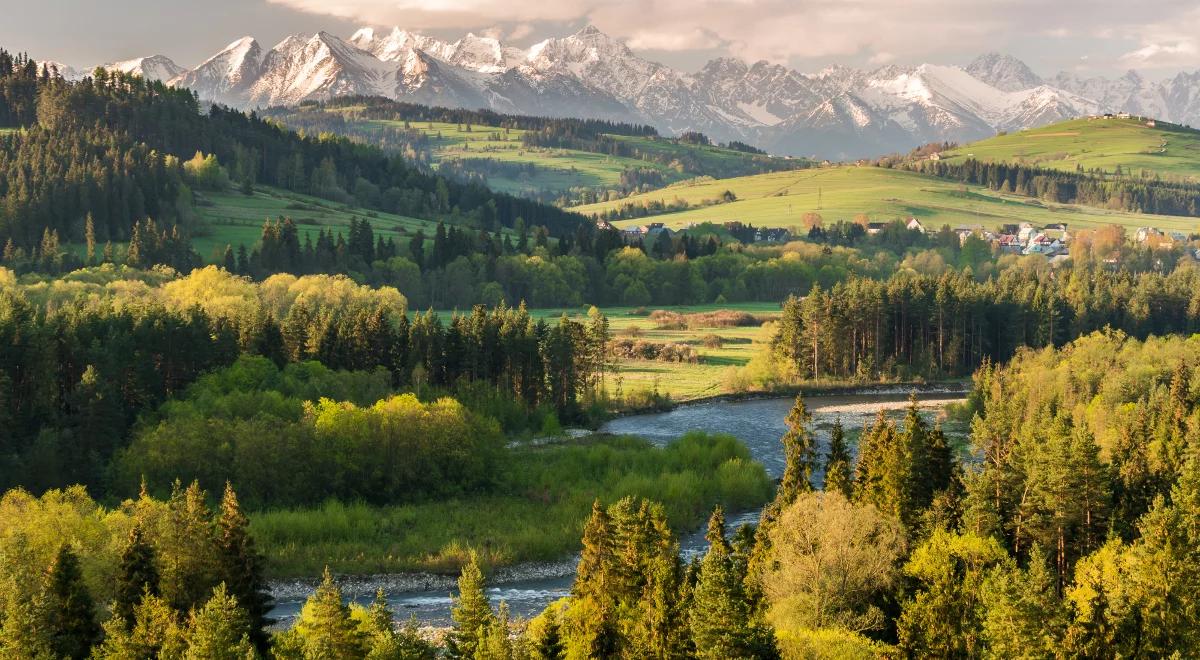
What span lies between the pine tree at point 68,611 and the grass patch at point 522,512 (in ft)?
70.9

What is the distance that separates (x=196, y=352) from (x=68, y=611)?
55.8 meters

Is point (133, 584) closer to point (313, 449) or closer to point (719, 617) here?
point (719, 617)

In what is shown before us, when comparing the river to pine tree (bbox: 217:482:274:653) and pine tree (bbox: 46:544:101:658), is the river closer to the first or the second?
pine tree (bbox: 217:482:274:653)

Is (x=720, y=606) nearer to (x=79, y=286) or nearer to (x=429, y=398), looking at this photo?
(x=429, y=398)

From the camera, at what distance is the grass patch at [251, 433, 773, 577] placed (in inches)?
3196

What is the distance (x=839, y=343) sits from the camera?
162 m

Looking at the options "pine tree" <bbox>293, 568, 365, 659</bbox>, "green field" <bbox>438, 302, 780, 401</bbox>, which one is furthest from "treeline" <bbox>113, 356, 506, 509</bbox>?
"green field" <bbox>438, 302, 780, 401</bbox>

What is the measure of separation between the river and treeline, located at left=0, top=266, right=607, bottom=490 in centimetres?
1076

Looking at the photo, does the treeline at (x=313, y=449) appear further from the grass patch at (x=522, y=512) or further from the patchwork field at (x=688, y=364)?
the patchwork field at (x=688, y=364)

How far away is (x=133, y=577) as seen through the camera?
194 feet

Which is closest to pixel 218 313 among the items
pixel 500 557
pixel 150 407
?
pixel 150 407

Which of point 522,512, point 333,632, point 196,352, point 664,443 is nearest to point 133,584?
point 333,632

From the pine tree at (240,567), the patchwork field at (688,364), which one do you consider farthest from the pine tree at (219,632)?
the patchwork field at (688,364)

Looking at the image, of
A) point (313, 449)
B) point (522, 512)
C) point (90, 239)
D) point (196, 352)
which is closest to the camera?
point (522, 512)
